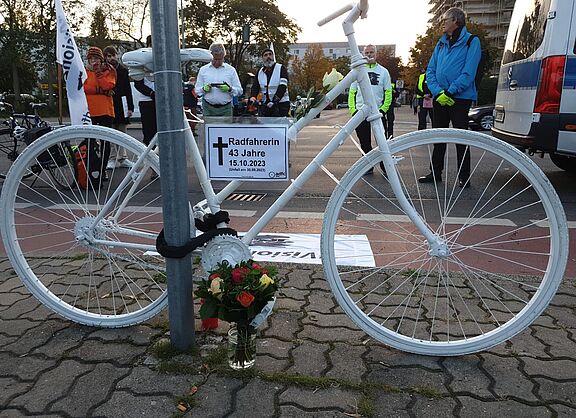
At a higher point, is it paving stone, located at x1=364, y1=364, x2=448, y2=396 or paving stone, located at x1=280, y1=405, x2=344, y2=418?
paving stone, located at x1=364, y1=364, x2=448, y2=396

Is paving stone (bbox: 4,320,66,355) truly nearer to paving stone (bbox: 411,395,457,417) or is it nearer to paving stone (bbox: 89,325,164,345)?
paving stone (bbox: 89,325,164,345)

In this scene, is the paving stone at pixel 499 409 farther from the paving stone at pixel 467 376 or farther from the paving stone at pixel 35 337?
the paving stone at pixel 35 337

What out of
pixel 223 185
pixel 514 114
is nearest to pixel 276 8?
pixel 514 114

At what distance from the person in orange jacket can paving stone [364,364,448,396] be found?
18.8 ft

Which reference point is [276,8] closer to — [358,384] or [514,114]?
[514,114]

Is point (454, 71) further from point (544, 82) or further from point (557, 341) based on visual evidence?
point (557, 341)

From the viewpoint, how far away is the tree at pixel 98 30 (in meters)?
37.7

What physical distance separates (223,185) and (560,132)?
4.54 meters

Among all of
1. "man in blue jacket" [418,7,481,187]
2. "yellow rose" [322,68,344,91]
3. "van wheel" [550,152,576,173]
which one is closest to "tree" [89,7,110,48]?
"man in blue jacket" [418,7,481,187]

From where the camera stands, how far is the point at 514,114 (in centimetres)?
617

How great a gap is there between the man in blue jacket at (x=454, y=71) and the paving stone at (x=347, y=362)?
3693mm

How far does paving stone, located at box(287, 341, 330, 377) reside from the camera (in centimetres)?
229

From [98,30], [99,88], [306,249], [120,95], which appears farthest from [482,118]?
[98,30]

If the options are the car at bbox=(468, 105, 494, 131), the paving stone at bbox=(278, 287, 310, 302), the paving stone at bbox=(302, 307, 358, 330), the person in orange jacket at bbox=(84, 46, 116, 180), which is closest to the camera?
the paving stone at bbox=(302, 307, 358, 330)
